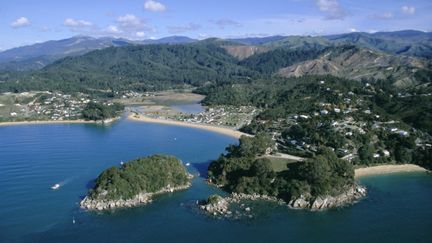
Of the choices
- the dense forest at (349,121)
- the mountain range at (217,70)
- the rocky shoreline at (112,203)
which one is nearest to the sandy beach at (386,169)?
the dense forest at (349,121)

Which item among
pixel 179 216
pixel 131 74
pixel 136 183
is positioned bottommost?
pixel 131 74

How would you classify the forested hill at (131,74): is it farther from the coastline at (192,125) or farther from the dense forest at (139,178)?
the dense forest at (139,178)

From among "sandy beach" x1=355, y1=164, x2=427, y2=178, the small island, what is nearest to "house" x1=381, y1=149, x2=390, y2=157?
"sandy beach" x1=355, y1=164, x2=427, y2=178

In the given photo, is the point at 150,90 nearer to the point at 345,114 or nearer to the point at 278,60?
the point at 278,60

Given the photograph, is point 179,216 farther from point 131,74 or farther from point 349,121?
point 131,74

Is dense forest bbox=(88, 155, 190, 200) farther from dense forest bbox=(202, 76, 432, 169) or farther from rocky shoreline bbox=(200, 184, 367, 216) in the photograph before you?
dense forest bbox=(202, 76, 432, 169)

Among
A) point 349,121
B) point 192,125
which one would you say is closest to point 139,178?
point 349,121
